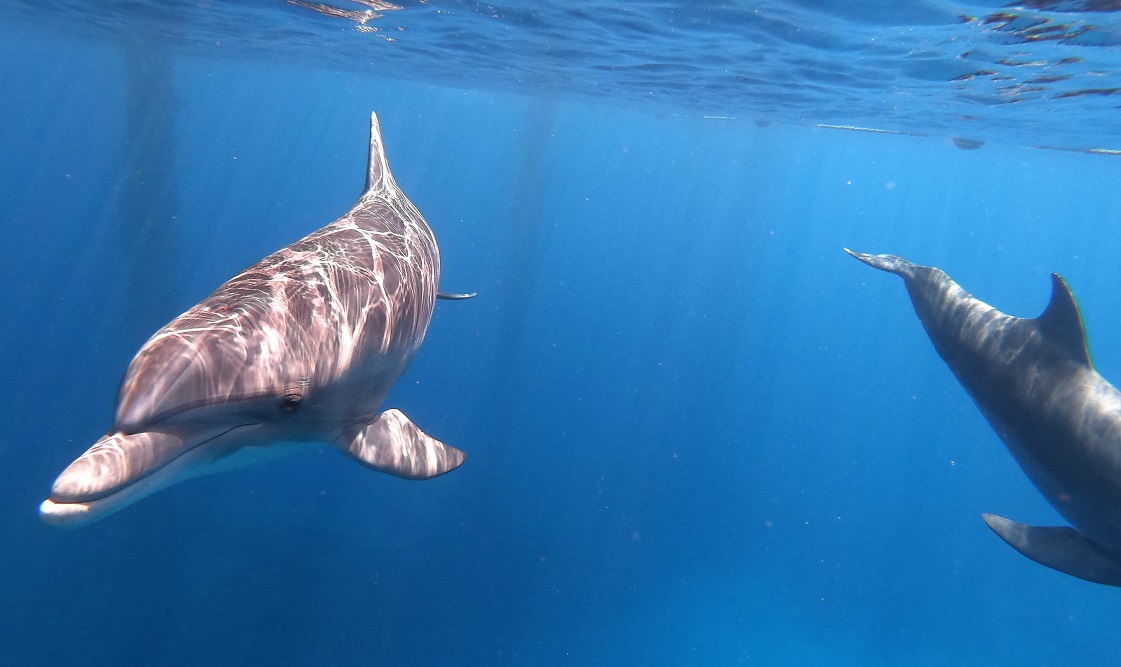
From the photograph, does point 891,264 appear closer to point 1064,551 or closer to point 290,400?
point 1064,551

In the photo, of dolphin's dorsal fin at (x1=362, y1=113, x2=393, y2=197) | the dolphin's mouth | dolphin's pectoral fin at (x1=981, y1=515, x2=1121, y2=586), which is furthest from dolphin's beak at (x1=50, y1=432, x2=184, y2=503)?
dolphin's pectoral fin at (x1=981, y1=515, x2=1121, y2=586)

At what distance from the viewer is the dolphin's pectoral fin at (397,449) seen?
4.79m

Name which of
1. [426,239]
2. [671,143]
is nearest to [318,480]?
[426,239]

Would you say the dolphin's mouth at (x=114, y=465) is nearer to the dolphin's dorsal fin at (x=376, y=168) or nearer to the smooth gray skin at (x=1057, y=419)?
the dolphin's dorsal fin at (x=376, y=168)

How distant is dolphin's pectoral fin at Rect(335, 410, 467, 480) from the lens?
479 cm

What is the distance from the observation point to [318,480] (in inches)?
692

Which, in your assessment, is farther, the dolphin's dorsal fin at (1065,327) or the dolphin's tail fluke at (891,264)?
the dolphin's tail fluke at (891,264)

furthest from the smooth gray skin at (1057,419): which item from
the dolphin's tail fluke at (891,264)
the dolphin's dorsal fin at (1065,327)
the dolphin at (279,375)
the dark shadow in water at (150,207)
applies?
the dark shadow in water at (150,207)

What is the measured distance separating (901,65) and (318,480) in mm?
17124

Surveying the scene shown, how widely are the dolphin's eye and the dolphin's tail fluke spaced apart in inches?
312

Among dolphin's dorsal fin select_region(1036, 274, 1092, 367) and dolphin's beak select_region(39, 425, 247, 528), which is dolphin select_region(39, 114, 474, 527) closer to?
dolphin's beak select_region(39, 425, 247, 528)

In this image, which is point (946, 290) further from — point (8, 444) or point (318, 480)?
point (8, 444)

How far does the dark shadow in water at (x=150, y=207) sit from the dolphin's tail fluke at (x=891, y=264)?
23153 mm

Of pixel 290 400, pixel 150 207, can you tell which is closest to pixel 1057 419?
pixel 290 400
